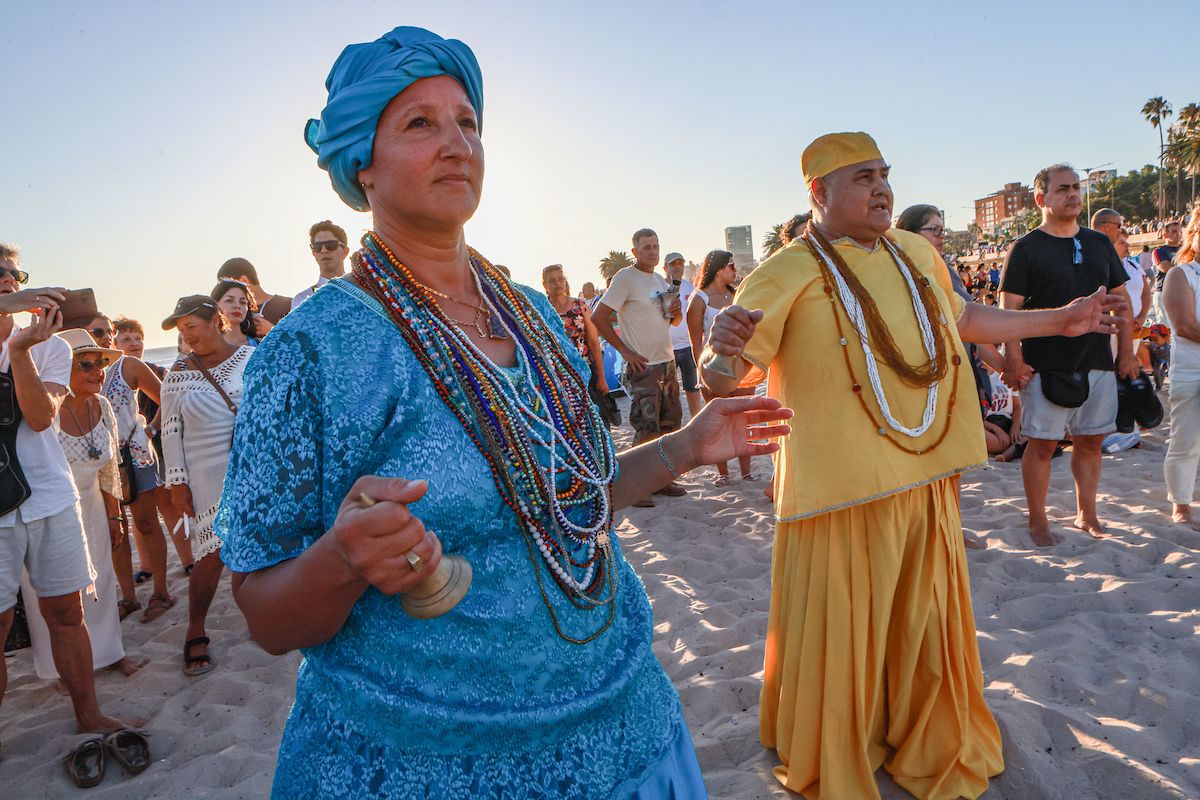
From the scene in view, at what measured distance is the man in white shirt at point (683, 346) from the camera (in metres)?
9.23

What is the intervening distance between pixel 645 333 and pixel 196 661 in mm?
4717

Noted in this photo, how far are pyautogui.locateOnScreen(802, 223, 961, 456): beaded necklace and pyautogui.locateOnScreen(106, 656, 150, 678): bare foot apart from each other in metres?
4.41

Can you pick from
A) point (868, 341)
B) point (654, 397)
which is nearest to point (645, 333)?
point (654, 397)

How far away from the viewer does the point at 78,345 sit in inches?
170

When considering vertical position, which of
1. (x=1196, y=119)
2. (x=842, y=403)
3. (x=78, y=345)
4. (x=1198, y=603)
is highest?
Answer: (x=1196, y=119)

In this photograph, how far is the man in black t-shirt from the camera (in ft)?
16.2

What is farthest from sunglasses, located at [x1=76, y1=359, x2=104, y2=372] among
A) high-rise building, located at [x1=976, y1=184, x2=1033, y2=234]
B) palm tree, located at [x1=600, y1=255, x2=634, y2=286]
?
high-rise building, located at [x1=976, y1=184, x2=1033, y2=234]

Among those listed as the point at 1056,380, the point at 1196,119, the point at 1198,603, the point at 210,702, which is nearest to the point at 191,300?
the point at 210,702

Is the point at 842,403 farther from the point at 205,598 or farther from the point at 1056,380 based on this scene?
the point at 205,598

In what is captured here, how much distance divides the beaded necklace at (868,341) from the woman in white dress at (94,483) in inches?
157

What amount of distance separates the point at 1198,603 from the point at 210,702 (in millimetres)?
5263

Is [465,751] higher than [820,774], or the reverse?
[465,751]

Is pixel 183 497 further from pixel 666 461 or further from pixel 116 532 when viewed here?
pixel 666 461

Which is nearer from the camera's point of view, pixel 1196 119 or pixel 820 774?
pixel 820 774
